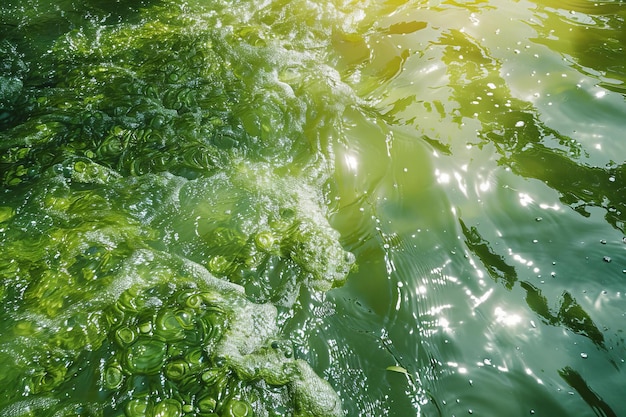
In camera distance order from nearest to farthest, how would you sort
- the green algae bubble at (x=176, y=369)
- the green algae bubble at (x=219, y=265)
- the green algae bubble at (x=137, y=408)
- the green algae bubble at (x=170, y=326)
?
the green algae bubble at (x=137, y=408)
the green algae bubble at (x=176, y=369)
the green algae bubble at (x=170, y=326)
the green algae bubble at (x=219, y=265)

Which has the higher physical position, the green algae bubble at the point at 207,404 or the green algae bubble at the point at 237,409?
the green algae bubble at the point at 207,404

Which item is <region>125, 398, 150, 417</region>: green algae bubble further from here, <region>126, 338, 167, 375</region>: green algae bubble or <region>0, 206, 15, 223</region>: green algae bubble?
<region>0, 206, 15, 223</region>: green algae bubble

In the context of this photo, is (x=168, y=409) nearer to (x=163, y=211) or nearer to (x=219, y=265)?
(x=219, y=265)

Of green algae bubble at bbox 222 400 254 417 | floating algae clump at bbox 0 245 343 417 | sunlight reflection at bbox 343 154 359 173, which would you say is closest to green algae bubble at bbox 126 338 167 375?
floating algae clump at bbox 0 245 343 417

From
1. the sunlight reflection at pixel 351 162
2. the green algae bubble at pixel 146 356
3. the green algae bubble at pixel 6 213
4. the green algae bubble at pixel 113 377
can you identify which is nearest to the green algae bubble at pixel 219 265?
the green algae bubble at pixel 146 356

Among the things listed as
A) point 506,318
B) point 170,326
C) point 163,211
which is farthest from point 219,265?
point 506,318

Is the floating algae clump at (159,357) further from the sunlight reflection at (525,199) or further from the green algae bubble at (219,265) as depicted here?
the sunlight reflection at (525,199)

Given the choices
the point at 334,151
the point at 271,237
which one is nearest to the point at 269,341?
the point at 271,237

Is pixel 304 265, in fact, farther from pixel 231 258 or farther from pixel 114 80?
pixel 114 80
